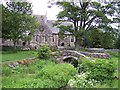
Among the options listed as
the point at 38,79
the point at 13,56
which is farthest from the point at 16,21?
the point at 38,79

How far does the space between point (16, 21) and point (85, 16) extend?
382cm

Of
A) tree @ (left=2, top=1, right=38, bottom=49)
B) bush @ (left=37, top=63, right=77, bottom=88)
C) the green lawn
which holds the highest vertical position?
tree @ (left=2, top=1, right=38, bottom=49)

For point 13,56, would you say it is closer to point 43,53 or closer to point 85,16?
point 43,53

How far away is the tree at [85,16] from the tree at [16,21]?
5.94 ft

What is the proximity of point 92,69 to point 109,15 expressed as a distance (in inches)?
334


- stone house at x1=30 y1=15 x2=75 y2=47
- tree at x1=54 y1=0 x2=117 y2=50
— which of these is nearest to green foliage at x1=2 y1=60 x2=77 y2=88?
tree at x1=54 y1=0 x2=117 y2=50

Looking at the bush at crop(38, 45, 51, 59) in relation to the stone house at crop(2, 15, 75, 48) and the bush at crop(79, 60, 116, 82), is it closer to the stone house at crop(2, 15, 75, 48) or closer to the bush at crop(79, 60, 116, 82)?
the bush at crop(79, 60, 116, 82)

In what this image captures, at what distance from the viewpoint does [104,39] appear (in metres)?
15.2

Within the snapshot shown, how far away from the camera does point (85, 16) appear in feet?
48.2

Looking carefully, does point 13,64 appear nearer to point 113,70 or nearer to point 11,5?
point 113,70

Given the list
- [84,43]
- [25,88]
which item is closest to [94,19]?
[84,43]

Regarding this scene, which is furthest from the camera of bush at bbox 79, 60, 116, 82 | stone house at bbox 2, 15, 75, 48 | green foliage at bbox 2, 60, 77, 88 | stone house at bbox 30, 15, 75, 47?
stone house at bbox 30, 15, 75, 47

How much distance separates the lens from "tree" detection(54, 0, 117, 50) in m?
14.7

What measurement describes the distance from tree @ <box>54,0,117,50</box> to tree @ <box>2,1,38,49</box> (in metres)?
1.81
